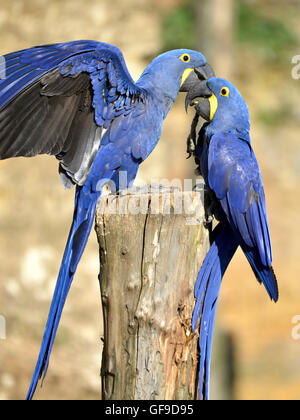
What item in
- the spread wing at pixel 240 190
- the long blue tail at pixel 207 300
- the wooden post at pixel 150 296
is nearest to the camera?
the wooden post at pixel 150 296

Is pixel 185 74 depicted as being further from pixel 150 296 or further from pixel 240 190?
pixel 150 296

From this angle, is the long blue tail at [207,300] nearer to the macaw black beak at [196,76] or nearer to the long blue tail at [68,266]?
the long blue tail at [68,266]

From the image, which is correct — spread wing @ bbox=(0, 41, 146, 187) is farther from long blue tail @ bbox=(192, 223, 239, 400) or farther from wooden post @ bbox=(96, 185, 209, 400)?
long blue tail @ bbox=(192, 223, 239, 400)

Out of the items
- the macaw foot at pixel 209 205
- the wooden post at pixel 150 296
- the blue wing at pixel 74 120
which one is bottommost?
the wooden post at pixel 150 296

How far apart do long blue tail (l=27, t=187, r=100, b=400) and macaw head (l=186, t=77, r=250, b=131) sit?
26.6 inches

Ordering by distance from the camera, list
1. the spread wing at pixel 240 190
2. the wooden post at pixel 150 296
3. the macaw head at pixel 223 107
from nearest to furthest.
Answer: the wooden post at pixel 150 296
the spread wing at pixel 240 190
the macaw head at pixel 223 107

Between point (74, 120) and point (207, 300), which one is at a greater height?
point (74, 120)

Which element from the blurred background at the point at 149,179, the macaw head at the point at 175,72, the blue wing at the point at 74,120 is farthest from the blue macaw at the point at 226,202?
the blurred background at the point at 149,179

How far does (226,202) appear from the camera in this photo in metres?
2.43

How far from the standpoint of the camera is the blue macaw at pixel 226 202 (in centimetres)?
228

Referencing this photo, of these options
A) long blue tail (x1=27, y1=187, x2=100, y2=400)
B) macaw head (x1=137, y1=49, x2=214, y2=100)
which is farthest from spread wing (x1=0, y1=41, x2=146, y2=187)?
macaw head (x1=137, y1=49, x2=214, y2=100)

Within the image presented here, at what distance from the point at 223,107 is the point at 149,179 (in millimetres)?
4034

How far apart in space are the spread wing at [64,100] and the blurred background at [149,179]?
116 inches

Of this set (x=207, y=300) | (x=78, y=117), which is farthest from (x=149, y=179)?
(x=207, y=300)
